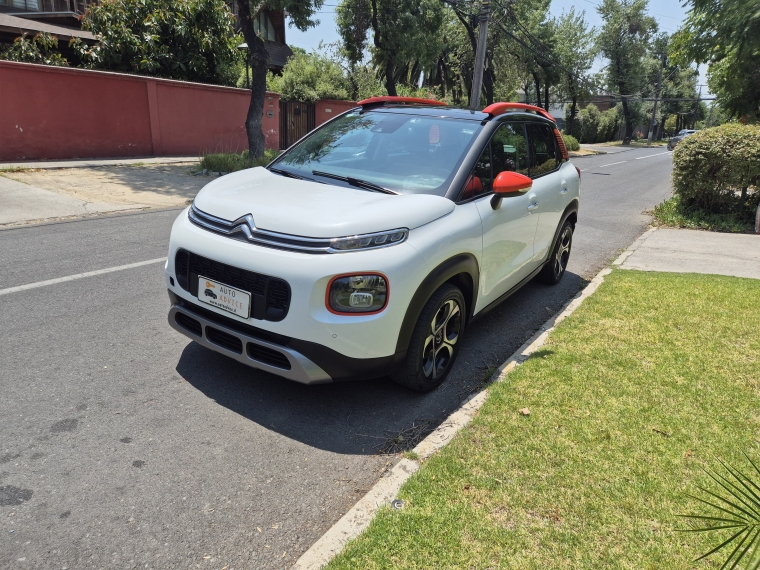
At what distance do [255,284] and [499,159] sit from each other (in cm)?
226

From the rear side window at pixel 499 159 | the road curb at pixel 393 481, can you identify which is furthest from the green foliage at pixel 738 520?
the rear side window at pixel 499 159

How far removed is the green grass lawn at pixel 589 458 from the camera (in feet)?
7.66

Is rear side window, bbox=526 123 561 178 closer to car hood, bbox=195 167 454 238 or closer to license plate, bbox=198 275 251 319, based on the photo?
car hood, bbox=195 167 454 238

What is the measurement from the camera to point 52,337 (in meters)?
4.08

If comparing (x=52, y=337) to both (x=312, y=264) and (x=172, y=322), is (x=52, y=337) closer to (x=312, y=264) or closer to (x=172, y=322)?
(x=172, y=322)

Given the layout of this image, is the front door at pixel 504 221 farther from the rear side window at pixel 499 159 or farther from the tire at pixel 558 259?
the tire at pixel 558 259

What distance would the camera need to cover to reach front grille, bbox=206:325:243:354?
3234mm

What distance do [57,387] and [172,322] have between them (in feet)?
2.55

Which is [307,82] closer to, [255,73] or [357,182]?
[255,73]

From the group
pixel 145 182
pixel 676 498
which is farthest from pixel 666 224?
pixel 145 182

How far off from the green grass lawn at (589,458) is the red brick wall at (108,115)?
14541mm

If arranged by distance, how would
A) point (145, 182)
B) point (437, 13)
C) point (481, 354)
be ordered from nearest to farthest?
1. point (481, 354)
2. point (145, 182)
3. point (437, 13)

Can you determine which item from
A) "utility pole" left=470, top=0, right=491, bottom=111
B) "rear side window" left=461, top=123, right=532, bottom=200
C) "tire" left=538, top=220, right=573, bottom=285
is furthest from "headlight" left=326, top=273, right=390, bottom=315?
"utility pole" left=470, top=0, right=491, bottom=111

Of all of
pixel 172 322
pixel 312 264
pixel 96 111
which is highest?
pixel 96 111
